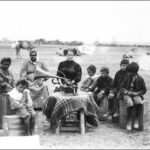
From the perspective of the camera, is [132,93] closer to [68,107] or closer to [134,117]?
[134,117]

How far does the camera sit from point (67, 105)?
7.27 m

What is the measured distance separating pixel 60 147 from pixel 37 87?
3530mm

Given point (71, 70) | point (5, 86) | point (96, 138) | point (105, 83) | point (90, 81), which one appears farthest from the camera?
point (90, 81)

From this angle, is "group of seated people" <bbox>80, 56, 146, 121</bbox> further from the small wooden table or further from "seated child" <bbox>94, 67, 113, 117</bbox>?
the small wooden table

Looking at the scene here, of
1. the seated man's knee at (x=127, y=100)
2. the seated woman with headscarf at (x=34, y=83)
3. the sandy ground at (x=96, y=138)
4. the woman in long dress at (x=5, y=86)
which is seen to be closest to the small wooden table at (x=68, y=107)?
the sandy ground at (x=96, y=138)

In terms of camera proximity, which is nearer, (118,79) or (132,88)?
(132,88)

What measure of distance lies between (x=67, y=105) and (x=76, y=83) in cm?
129

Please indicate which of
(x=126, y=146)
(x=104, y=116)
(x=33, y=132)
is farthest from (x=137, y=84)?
(x=33, y=132)

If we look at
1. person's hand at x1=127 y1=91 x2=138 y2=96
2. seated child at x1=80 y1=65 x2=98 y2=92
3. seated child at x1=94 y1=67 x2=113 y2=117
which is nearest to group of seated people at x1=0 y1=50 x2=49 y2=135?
seated child at x1=80 y1=65 x2=98 y2=92

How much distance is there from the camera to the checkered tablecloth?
7277mm

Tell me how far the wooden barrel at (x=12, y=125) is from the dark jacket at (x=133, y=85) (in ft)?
7.67

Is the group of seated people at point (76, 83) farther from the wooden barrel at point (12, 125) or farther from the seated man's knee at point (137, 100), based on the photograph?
the wooden barrel at point (12, 125)

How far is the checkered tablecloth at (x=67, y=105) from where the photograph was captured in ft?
23.9

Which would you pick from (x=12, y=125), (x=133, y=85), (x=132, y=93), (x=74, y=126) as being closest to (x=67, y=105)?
(x=74, y=126)
